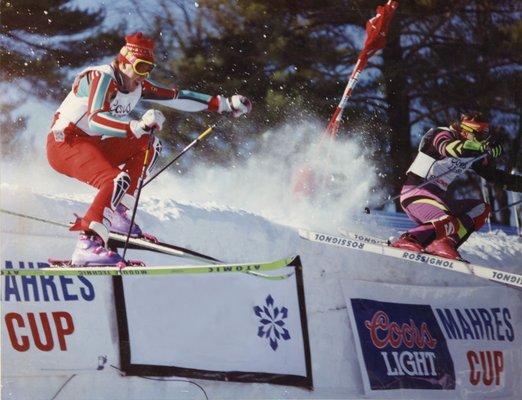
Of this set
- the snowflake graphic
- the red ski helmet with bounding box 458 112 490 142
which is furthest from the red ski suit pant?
the red ski helmet with bounding box 458 112 490 142

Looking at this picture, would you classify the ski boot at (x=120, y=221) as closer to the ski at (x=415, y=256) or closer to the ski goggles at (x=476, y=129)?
the ski at (x=415, y=256)

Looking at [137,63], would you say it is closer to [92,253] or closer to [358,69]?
[92,253]

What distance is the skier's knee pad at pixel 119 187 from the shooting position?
4.49 metres

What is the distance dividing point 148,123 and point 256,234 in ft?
4.85

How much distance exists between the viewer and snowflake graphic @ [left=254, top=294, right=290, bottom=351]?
17.5 ft

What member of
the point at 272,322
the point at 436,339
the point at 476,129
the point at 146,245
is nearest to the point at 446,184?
the point at 476,129

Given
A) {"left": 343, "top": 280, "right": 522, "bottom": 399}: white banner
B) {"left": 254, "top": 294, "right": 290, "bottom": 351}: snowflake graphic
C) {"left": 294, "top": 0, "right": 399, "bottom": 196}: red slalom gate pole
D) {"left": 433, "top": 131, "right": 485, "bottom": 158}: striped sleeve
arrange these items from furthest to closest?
1. {"left": 294, "top": 0, "right": 399, "bottom": 196}: red slalom gate pole
2. {"left": 343, "top": 280, "right": 522, "bottom": 399}: white banner
3. {"left": 433, "top": 131, "right": 485, "bottom": 158}: striped sleeve
4. {"left": 254, "top": 294, "right": 290, "bottom": 351}: snowflake graphic

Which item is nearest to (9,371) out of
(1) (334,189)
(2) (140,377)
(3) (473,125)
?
(2) (140,377)

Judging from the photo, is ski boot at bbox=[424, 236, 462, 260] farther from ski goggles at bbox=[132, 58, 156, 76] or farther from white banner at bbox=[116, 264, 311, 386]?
ski goggles at bbox=[132, 58, 156, 76]

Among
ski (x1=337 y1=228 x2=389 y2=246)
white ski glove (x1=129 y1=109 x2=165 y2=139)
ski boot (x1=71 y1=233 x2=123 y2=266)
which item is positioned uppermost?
white ski glove (x1=129 y1=109 x2=165 y2=139)

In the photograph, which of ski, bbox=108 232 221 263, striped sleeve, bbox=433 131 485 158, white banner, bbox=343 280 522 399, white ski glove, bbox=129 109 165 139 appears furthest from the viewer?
white banner, bbox=343 280 522 399

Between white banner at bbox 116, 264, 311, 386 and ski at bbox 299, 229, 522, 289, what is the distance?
1.03 ft

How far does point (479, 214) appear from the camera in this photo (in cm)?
605

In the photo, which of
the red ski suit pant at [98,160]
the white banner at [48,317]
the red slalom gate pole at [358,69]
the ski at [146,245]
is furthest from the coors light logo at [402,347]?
the red ski suit pant at [98,160]
